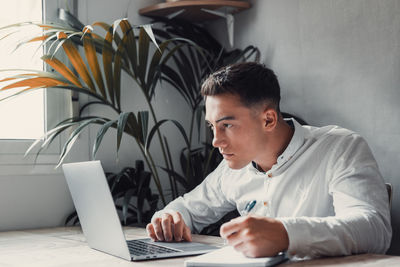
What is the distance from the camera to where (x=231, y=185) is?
6.94 ft

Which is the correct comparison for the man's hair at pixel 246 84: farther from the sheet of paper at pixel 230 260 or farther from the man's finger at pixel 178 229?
the sheet of paper at pixel 230 260

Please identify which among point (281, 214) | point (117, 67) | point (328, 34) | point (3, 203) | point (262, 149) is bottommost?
point (3, 203)

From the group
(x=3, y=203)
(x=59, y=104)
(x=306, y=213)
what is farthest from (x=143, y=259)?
(x=59, y=104)

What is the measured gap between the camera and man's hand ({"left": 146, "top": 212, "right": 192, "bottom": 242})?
1.73 metres

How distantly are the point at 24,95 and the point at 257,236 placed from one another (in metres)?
1.73

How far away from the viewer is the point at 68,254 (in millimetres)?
1567

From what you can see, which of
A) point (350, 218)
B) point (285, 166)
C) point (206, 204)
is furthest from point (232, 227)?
point (206, 204)

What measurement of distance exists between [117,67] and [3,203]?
804 millimetres

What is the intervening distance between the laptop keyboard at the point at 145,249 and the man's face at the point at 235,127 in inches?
14.9

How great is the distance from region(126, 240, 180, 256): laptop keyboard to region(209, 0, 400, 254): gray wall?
3.60 feet

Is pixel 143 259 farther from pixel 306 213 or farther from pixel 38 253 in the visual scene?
pixel 306 213

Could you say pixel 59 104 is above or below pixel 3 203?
above

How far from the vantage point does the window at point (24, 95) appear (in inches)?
99.3

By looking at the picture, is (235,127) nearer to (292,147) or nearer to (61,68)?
(292,147)
